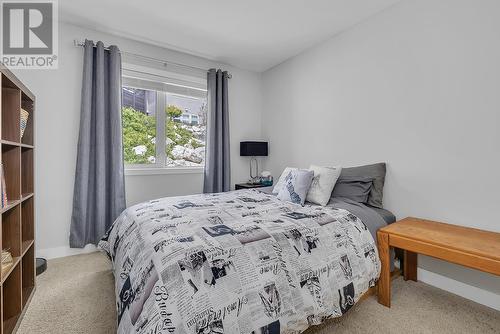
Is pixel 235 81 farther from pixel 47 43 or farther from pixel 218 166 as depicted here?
pixel 47 43

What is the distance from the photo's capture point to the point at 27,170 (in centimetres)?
195

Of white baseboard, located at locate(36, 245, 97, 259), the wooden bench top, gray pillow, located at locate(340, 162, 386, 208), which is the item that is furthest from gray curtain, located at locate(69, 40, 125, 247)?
the wooden bench top

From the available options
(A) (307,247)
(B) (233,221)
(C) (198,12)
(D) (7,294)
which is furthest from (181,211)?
(C) (198,12)

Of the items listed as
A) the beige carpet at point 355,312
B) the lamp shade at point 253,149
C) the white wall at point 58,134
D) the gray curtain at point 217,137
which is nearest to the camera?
the beige carpet at point 355,312

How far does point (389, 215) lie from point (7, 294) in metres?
2.97

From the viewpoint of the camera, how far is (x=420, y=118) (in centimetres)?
214

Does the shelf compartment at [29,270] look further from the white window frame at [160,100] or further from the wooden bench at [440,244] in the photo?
the wooden bench at [440,244]

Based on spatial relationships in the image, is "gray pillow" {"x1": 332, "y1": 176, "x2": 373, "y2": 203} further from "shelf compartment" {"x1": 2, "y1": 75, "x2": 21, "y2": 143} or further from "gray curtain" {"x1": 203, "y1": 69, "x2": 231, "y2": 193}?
"shelf compartment" {"x1": 2, "y1": 75, "x2": 21, "y2": 143}

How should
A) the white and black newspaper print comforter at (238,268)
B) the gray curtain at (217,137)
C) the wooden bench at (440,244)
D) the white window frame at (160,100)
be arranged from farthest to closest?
the gray curtain at (217,137) < the white window frame at (160,100) < the wooden bench at (440,244) < the white and black newspaper print comforter at (238,268)

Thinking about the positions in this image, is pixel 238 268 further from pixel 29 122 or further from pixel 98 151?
pixel 98 151

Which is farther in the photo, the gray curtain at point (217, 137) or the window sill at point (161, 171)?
the gray curtain at point (217, 137)

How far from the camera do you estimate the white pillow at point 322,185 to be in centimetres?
229

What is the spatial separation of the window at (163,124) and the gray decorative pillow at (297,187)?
5.51 ft

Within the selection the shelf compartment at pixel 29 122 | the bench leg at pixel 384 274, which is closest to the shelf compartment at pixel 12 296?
the shelf compartment at pixel 29 122
